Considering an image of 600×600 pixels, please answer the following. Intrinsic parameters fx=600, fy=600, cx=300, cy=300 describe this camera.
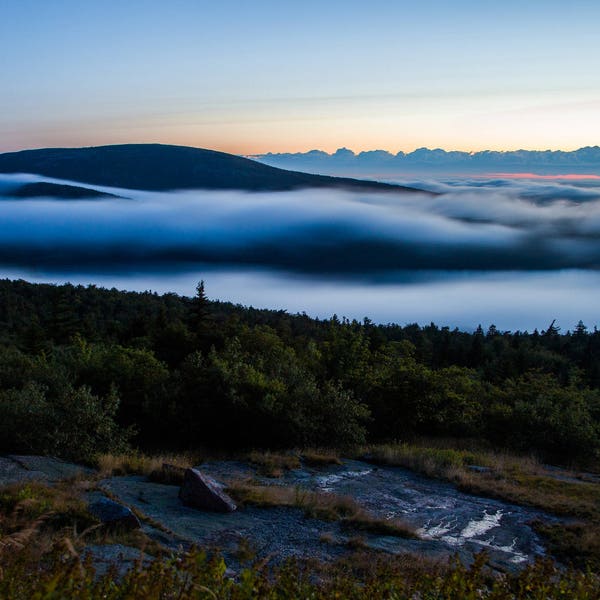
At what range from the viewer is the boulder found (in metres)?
10.4

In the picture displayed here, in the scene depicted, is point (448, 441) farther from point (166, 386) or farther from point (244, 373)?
point (166, 386)

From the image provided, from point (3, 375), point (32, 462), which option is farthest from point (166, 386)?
point (32, 462)

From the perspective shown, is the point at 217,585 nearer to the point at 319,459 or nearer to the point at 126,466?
the point at 126,466

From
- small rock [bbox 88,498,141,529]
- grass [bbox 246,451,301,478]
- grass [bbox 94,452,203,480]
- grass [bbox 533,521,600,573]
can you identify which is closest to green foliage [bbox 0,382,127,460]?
grass [bbox 94,452,203,480]

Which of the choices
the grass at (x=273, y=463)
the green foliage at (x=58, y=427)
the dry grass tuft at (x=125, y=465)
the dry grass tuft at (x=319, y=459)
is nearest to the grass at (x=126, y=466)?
the dry grass tuft at (x=125, y=465)

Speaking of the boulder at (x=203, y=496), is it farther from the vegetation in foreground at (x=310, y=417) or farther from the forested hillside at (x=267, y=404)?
the forested hillside at (x=267, y=404)

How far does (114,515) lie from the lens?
850 cm

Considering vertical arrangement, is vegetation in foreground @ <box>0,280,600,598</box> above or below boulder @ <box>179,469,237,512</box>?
below

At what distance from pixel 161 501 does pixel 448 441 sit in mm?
12409

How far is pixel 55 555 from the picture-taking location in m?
3.64

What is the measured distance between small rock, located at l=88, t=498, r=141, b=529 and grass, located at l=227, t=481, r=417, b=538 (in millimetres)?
2619

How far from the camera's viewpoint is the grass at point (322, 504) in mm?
10047

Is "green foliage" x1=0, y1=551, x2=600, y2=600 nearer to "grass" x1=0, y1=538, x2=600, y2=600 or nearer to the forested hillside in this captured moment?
"grass" x1=0, y1=538, x2=600, y2=600

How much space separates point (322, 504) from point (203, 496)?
2.14 metres
